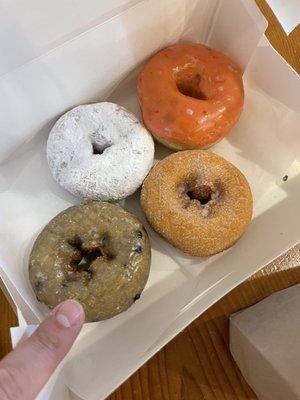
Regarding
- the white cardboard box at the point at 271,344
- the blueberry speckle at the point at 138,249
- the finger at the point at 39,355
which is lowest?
the white cardboard box at the point at 271,344

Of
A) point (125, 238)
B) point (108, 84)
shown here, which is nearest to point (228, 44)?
point (108, 84)

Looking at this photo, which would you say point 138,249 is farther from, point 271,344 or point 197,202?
point 271,344

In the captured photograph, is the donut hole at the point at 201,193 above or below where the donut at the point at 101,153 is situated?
below

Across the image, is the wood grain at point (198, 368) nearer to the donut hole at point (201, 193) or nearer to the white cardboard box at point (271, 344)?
the white cardboard box at point (271, 344)

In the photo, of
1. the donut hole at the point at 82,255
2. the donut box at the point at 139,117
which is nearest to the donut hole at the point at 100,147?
the donut box at the point at 139,117

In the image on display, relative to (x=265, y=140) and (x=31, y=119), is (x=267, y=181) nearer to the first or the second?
(x=265, y=140)

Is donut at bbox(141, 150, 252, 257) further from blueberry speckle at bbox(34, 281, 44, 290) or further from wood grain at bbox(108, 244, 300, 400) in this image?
blueberry speckle at bbox(34, 281, 44, 290)
